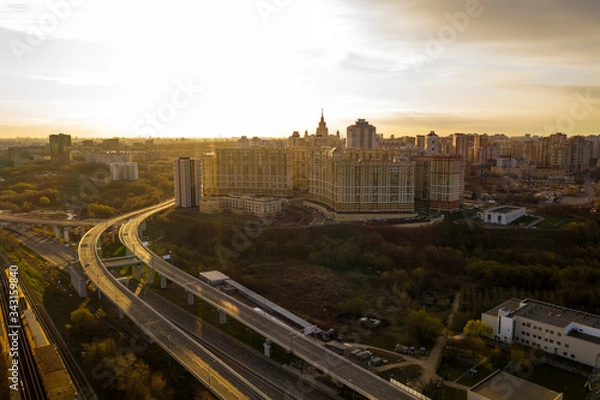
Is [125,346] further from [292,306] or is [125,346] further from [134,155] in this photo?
[134,155]

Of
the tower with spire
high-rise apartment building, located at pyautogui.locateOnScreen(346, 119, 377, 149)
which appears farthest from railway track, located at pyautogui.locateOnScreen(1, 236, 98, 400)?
the tower with spire

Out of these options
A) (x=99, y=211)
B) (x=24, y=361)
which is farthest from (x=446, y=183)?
(x=99, y=211)

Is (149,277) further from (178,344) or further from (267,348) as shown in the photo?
(267,348)

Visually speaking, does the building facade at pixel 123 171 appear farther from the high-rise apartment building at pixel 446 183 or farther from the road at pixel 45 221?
the high-rise apartment building at pixel 446 183

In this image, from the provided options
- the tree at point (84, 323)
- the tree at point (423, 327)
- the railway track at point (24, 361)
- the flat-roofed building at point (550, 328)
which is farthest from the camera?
the tree at point (84, 323)

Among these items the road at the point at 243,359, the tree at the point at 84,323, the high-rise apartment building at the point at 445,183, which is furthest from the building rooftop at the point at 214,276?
the high-rise apartment building at the point at 445,183

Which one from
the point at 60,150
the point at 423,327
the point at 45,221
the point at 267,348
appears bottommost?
the point at 267,348

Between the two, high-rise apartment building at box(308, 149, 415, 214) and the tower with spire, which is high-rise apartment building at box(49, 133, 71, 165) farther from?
high-rise apartment building at box(308, 149, 415, 214)
